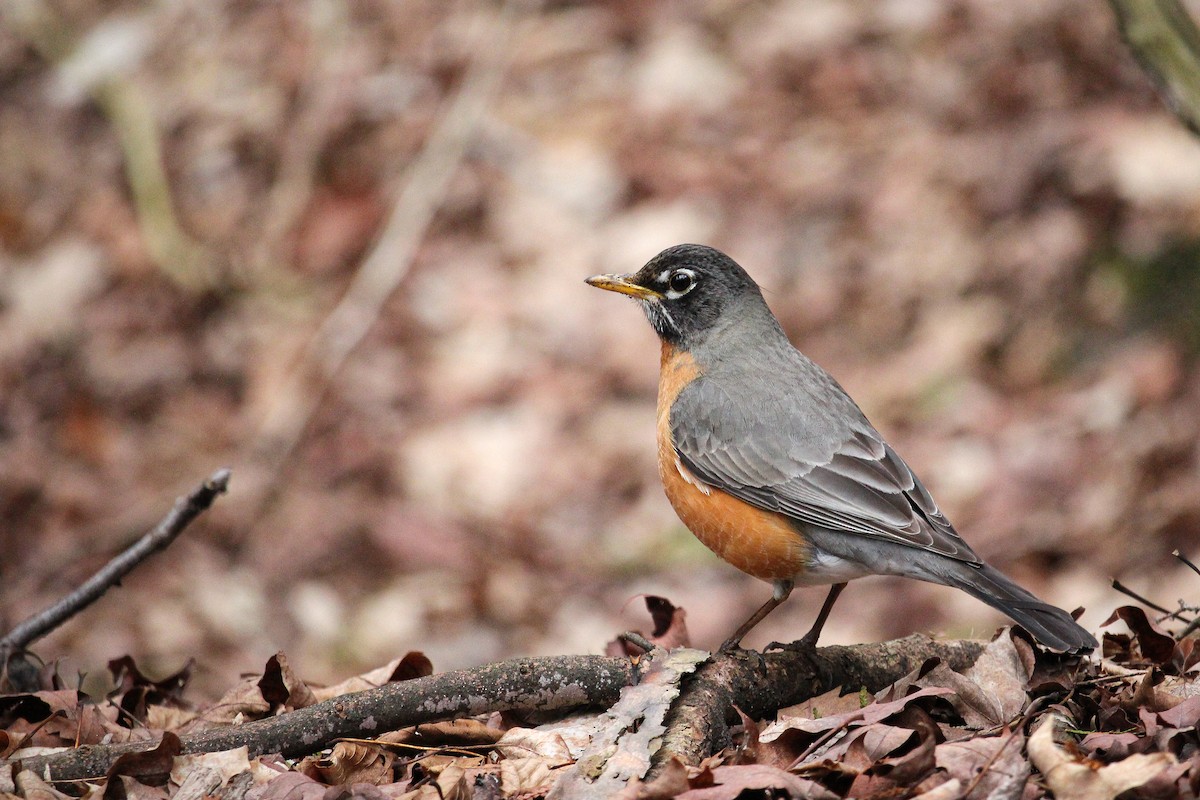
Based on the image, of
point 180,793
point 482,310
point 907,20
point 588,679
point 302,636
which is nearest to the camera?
point 180,793

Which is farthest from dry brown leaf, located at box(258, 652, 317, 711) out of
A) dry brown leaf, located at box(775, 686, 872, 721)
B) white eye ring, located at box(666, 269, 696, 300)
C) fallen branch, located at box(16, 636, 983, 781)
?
white eye ring, located at box(666, 269, 696, 300)

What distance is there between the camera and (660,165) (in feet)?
33.0

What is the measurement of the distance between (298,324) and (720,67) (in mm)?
4211

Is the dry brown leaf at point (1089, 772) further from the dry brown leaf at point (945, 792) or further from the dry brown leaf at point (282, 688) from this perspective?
the dry brown leaf at point (282, 688)

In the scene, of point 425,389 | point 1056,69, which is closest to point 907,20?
point 1056,69

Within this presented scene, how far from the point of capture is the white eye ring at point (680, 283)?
566 centimetres

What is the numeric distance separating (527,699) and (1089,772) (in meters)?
1.62

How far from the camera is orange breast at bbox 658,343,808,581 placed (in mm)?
4695

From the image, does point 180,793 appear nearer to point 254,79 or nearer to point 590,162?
point 590,162

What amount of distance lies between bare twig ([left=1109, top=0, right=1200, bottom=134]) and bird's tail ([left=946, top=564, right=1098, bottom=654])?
200cm

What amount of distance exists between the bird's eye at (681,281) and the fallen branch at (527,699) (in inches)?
83.4

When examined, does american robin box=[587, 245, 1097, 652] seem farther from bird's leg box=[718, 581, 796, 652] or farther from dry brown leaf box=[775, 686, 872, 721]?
dry brown leaf box=[775, 686, 872, 721]

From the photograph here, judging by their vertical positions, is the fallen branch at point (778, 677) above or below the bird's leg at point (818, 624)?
below

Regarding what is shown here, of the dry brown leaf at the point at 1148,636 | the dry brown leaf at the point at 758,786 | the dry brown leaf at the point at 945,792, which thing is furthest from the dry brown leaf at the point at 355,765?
the dry brown leaf at the point at 1148,636
